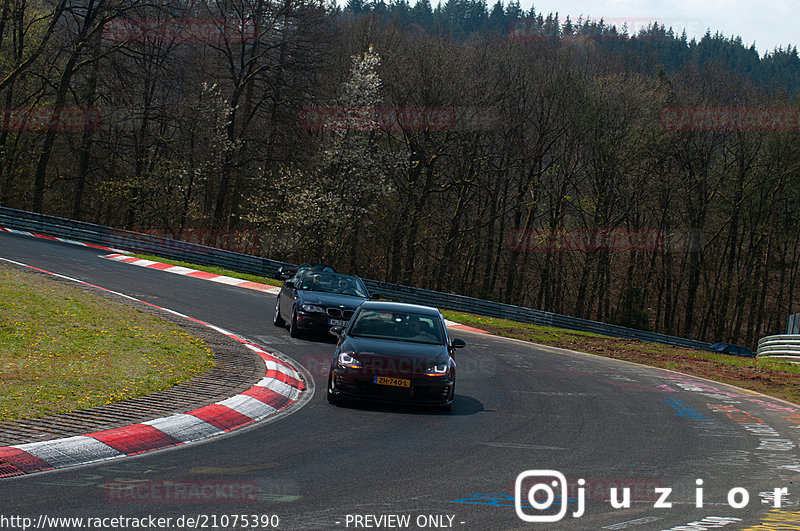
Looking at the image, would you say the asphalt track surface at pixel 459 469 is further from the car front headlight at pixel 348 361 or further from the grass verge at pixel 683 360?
the grass verge at pixel 683 360

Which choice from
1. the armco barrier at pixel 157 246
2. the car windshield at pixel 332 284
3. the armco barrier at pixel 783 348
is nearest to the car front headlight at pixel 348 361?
the car windshield at pixel 332 284

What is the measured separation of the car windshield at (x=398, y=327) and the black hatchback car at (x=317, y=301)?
4.75 meters

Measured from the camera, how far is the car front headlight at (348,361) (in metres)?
11.4

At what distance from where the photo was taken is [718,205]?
56281mm

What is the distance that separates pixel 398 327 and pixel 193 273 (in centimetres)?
2081

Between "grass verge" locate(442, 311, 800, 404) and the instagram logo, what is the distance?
11.2 metres

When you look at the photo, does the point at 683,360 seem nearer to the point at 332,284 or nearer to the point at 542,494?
the point at 332,284

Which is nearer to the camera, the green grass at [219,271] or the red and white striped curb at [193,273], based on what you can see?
the red and white striped curb at [193,273]

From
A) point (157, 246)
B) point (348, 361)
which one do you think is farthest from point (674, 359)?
point (157, 246)

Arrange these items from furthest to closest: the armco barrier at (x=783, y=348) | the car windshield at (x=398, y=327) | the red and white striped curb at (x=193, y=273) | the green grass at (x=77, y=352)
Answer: the red and white striped curb at (x=193, y=273)
the armco barrier at (x=783, y=348)
the car windshield at (x=398, y=327)
the green grass at (x=77, y=352)

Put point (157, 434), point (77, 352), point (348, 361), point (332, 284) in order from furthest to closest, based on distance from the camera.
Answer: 1. point (332, 284)
2. point (77, 352)
3. point (348, 361)
4. point (157, 434)

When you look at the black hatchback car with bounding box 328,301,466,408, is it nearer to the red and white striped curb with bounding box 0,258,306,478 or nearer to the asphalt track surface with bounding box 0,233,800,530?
the asphalt track surface with bounding box 0,233,800,530

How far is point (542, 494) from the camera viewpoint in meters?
7.02

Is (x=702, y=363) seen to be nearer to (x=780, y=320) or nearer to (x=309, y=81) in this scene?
(x=309, y=81)
